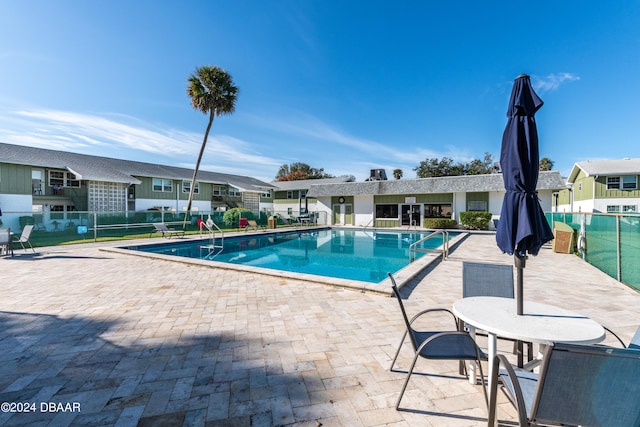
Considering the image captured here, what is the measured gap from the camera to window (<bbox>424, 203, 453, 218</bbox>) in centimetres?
2206

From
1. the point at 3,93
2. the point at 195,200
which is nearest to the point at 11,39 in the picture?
the point at 3,93

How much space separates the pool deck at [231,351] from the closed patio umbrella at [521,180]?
1306 mm

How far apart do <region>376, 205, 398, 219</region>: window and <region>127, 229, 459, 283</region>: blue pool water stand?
894cm

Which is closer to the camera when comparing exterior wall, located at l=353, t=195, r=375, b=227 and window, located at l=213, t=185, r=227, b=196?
exterior wall, located at l=353, t=195, r=375, b=227

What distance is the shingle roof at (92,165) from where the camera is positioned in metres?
18.2

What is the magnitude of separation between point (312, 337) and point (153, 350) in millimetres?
1802

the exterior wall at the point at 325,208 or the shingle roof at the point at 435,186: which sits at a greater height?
the shingle roof at the point at 435,186

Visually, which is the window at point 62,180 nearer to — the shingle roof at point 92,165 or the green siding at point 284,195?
the shingle roof at point 92,165

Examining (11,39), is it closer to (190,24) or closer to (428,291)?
(190,24)

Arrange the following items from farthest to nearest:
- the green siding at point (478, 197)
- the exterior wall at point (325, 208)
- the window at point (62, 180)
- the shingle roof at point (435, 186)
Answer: the exterior wall at point (325, 208) → the green siding at point (478, 197) → the window at point (62, 180) → the shingle roof at point (435, 186)

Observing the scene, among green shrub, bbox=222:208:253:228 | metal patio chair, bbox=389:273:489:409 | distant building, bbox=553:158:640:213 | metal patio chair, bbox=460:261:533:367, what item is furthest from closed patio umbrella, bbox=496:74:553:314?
distant building, bbox=553:158:640:213

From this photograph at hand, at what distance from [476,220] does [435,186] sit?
392cm

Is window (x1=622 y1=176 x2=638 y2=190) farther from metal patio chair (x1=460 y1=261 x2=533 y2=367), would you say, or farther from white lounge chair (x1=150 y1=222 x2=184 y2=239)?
white lounge chair (x1=150 y1=222 x2=184 y2=239)

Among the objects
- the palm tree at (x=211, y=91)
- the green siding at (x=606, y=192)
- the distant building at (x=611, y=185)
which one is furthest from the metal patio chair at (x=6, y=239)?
the green siding at (x=606, y=192)
